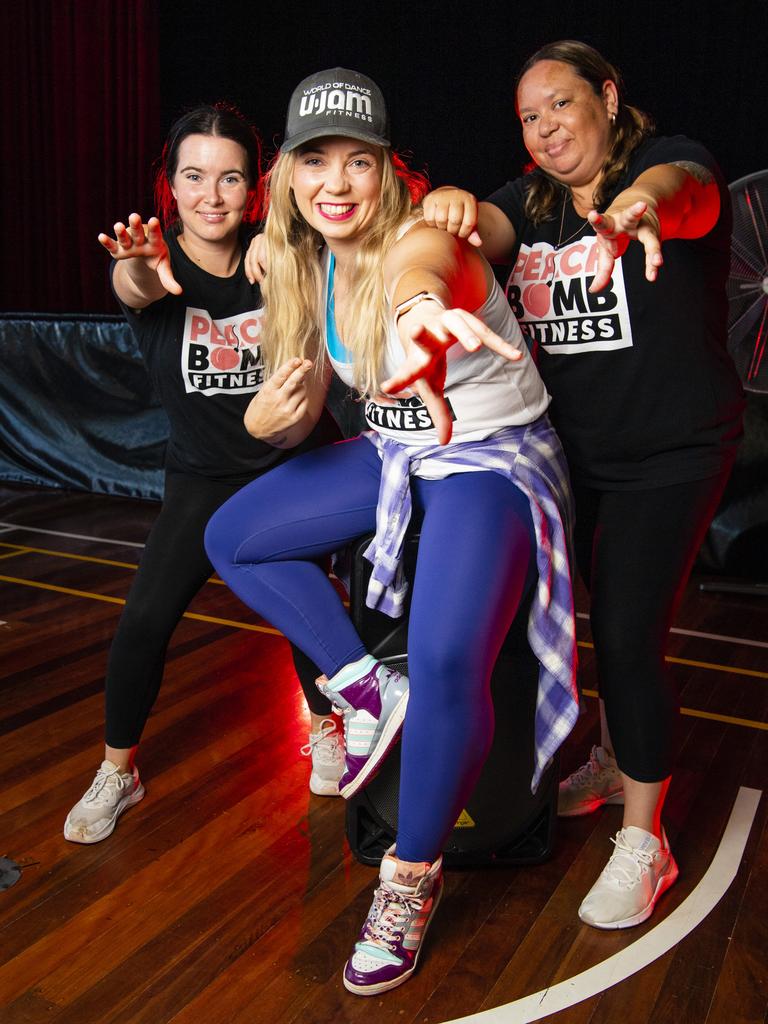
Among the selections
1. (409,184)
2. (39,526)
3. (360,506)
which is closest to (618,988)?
(360,506)

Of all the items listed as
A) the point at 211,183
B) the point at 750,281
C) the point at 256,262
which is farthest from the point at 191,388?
the point at 750,281

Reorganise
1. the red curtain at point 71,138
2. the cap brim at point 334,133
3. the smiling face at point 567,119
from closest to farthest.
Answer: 1. the cap brim at point 334,133
2. the smiling face at point 567,119
3. the red curtain at point 71,138

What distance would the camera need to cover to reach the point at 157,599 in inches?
86.2

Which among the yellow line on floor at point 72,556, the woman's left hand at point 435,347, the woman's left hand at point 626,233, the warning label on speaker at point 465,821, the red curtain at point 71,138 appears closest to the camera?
the woman's left hand at point 435,347

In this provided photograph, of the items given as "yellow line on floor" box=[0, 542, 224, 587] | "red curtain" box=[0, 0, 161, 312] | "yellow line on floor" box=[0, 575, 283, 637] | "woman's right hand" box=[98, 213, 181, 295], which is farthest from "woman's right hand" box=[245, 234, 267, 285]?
"red curtain" box=[0, 0, 161, 312]

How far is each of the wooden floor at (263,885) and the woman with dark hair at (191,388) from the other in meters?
0.21

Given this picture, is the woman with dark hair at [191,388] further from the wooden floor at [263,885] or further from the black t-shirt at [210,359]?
the wooden floor at [263,885]

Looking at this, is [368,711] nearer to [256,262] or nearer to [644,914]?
[644,914]

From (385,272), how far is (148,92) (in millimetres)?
7417

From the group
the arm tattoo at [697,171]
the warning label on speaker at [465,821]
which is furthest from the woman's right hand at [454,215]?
the warning label on speaker at [465,821]

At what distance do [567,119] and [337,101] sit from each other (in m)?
0.43

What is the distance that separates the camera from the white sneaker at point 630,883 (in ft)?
6.16

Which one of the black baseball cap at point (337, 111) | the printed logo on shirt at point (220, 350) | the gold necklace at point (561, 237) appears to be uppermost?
the black baseball cap at point (337, 111)

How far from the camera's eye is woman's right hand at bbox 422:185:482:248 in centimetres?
170
